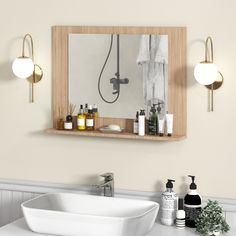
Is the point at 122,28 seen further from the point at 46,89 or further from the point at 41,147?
the point at 41,147

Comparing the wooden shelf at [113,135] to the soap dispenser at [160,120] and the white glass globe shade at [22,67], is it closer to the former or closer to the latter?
the soap dispenser at [160,120]

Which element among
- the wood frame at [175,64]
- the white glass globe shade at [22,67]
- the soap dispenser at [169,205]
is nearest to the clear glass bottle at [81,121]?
the wood frame at [175,64]

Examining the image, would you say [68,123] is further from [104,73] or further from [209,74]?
[209,74]

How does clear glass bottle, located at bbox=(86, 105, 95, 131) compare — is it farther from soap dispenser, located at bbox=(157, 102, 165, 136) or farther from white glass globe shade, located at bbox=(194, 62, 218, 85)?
white glass globe shade, located at bbox=(194, 62, 218, 85)

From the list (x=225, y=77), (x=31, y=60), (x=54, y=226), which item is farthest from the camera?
(x=31, y=60)

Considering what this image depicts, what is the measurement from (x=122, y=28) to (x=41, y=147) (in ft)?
2.60

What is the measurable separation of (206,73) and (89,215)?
2.77ft

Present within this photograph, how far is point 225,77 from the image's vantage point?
310 centimetres

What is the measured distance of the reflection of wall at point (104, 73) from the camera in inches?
128

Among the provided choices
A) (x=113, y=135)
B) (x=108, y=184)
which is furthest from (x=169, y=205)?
(x=113, y=135)

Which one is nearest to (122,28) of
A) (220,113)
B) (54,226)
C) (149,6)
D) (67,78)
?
(149,6)

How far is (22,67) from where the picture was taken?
3.34m

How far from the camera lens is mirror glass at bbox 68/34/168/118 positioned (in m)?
3.20

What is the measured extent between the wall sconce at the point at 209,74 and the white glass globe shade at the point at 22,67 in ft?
2.88
